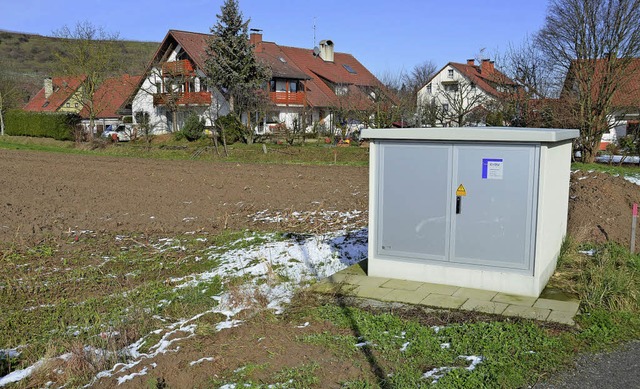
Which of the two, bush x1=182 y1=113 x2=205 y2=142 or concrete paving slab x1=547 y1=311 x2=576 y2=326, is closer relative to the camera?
concrete paving slab x1=547 y1=311 x2=576 y2=326

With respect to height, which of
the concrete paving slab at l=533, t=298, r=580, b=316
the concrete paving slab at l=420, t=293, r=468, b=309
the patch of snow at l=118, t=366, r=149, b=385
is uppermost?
the concrete paving slab at l=533, t=298, r=580, b=316

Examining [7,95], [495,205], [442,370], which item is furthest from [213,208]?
[7,95]

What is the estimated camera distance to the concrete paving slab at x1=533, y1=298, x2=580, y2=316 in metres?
6.56

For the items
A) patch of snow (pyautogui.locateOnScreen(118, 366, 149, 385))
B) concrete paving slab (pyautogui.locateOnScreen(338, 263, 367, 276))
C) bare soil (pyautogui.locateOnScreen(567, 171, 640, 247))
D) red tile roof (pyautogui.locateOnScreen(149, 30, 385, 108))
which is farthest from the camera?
red tile roof (pyautogui.locateOnScreen(149, 30, 385, 108))

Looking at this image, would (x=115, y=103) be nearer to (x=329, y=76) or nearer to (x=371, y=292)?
(x=329, y=76)

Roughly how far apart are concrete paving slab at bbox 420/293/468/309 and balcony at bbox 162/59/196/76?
40572mm

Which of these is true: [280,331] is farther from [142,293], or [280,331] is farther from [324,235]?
[324,235]

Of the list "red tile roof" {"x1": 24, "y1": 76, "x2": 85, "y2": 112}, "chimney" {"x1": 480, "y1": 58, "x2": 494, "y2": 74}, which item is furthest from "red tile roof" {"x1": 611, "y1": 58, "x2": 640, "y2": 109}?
"red tile roof" {"x1": 24, "y1": 76, "x2": 85, "y2": 112}

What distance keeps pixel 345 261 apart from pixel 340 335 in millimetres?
3637

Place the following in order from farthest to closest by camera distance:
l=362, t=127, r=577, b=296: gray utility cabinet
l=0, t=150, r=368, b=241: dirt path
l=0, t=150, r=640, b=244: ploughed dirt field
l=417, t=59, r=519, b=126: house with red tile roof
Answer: l=417, t=59, r=519, b=126: house with red tile roof
l=0, t=150, r=368, b=241: dirt path
l=0, t=150, r=640, b=244: ploughed dirt field
l=362, t=127, r=577, b=296: gray utility cabinet

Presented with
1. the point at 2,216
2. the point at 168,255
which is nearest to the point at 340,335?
the point at 168,255

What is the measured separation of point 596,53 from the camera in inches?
1089

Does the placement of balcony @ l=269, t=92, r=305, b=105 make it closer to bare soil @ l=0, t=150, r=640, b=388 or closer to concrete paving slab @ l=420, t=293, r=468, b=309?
bare soil @ l=0, t=150, r=640, b=388

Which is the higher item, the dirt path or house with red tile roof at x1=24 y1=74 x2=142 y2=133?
house with red tile roof at x1=24 y1=74 x2=142 y2=133
